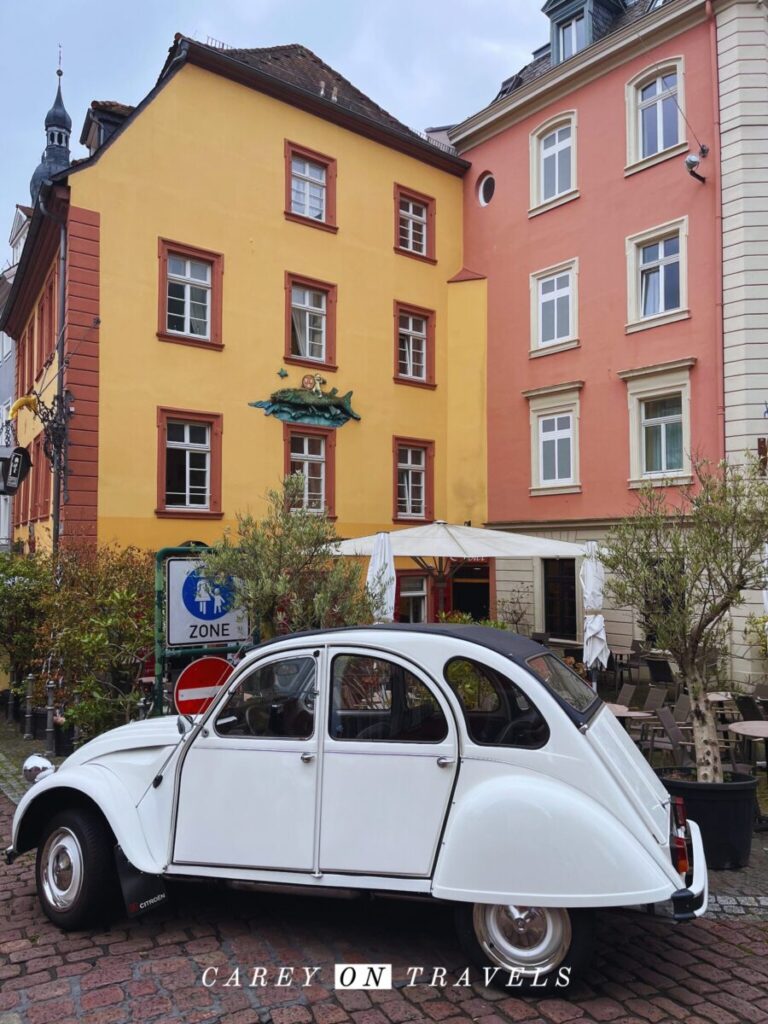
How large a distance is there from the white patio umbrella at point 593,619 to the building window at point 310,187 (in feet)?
35.1

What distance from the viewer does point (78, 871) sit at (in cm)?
494

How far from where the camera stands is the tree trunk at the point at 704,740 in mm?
6305

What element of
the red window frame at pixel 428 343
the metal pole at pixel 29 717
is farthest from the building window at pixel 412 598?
the metal pole at pixel 29 717

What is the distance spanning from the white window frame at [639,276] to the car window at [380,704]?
14.1m

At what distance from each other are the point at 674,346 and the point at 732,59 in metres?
5.40

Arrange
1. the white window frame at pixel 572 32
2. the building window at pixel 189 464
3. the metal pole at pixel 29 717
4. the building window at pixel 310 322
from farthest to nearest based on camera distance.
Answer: the white window frame at pixel 572 32 < the building window at pixel 310 322 < the building window at pixel 189 464 < the metal pole at pixel 29 717

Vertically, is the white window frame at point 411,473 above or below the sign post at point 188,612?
above

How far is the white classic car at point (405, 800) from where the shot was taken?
4000 millimetres

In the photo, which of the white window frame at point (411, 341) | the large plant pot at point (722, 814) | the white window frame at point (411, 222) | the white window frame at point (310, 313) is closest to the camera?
the large plant pot at point (722, 814)

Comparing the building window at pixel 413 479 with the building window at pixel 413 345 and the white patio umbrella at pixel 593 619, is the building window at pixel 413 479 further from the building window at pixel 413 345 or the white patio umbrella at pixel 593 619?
the white patio umbrella at pixel 593 619

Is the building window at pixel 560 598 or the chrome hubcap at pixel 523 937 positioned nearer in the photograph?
the chrome hubcap at pixel 523 937

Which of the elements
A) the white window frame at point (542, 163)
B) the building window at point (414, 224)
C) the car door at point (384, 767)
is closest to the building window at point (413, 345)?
the building window at point (414, 224)

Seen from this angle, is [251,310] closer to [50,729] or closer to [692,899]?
[50,729]

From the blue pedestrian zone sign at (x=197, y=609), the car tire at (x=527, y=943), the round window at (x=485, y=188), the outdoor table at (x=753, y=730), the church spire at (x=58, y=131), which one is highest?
the church spire at (x=58, y=131)
